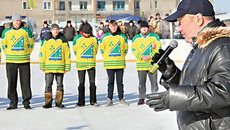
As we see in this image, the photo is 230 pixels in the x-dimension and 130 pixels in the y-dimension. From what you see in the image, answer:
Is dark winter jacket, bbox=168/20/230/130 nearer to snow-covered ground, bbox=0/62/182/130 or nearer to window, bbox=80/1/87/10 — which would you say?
snow-covered ground, bbox=0/62/182/130

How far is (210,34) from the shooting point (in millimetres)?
1957

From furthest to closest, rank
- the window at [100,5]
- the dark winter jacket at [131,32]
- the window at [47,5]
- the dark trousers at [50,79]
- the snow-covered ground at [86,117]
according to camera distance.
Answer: the window at [100,5], the window at [47,5], the dark winter jacket at [131,32], the dark trousers at [50,79], the snow-covered ground at [86,117]

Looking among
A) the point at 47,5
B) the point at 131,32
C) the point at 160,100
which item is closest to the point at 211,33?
the point at 160,100

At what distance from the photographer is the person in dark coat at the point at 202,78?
1.81 meters

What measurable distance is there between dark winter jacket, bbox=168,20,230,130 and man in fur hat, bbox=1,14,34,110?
4.89 meters

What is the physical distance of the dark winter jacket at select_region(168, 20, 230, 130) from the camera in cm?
180

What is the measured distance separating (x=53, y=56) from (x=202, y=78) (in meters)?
4.97

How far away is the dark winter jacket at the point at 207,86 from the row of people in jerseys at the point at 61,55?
473 centimetres

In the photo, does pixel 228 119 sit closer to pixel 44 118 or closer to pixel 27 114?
pixel 44 118

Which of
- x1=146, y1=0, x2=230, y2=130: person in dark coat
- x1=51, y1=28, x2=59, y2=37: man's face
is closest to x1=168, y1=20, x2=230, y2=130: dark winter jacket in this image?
x1=146, y1=0, x2=230, y2=130: person in dark coat

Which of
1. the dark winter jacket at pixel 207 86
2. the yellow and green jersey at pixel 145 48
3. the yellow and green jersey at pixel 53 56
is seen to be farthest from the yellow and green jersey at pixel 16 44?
the dark winter jacket at pixel 207 86

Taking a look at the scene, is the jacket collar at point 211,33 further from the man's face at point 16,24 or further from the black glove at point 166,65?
the man's face at point 16,24

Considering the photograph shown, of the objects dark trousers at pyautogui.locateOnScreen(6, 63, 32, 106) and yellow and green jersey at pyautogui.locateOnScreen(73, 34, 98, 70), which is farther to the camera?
yellow and green jersey at pyautogui.locateOnScreen(73, 34, 98, 70)

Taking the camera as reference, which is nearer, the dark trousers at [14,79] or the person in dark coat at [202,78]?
the person in dark coat at [202,78]
